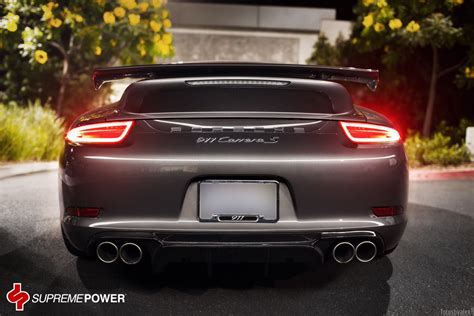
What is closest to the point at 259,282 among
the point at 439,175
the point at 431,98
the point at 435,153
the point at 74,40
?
the point at 439,175

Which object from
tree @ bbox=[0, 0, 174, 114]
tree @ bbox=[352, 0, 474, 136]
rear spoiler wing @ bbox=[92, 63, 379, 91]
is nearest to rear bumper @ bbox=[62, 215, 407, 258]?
rear spoiler wing @ bbox=[92, 63, 379, 91]

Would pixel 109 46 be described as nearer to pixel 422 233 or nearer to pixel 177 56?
pixel 177 56

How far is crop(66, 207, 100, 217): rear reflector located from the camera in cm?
375

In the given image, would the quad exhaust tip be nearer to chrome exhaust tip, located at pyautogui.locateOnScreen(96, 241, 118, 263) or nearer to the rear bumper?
the rear bumper

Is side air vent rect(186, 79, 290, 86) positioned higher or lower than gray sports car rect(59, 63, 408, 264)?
higher

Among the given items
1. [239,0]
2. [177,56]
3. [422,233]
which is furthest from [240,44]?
[422,233]

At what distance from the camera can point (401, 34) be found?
13711 millimetres

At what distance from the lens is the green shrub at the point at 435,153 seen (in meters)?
11.9

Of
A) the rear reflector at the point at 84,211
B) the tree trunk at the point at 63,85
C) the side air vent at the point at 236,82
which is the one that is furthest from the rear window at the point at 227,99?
the tree trunk at the point at 63,85

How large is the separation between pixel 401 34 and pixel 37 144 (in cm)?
813

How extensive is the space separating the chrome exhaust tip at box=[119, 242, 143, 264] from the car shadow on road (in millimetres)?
315

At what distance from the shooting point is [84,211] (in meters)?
3.78

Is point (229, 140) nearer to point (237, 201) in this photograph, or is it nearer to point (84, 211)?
point (237, 201)

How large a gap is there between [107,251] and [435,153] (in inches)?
370
